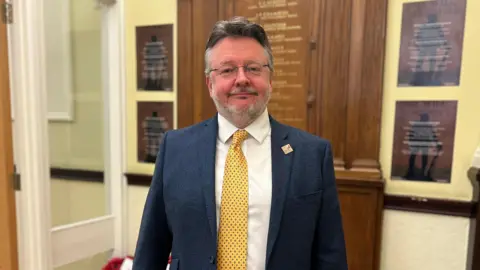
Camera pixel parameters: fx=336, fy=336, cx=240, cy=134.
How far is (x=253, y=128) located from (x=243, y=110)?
0.09 m

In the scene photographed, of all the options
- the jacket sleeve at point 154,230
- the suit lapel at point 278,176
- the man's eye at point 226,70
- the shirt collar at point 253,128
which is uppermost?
the man's eye at point 226,70

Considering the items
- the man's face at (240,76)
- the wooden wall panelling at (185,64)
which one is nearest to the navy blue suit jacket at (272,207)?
the man's face at (240,76)

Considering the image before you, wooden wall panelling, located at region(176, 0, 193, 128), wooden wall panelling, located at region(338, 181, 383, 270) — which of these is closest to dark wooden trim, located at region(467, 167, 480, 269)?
wooden wall panelling, located at region(338, 181, 383, 270)

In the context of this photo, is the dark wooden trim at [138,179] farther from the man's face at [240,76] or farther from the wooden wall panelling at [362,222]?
the man's face at [240,76]

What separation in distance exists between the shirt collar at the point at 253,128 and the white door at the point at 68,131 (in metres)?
1.28

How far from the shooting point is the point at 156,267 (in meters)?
1.17

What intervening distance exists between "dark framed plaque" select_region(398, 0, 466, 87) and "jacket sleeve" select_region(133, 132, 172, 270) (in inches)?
52.5

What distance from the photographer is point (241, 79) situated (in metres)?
1.03

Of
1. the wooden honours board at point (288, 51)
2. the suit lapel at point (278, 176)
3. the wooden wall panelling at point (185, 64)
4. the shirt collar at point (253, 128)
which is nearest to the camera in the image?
A: the suit lapel at point (278, 176)

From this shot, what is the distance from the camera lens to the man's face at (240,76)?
40.8 inches

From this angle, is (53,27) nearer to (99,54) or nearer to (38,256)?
(99,54)

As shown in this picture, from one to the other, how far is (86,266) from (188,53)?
1614 mm

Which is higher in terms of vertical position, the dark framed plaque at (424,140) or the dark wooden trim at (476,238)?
the dark framed plaque at (424,140)

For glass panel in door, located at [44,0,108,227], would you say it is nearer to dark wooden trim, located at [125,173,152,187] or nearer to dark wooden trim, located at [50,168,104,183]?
dark wooden trim, located at [50,168,104,183]
